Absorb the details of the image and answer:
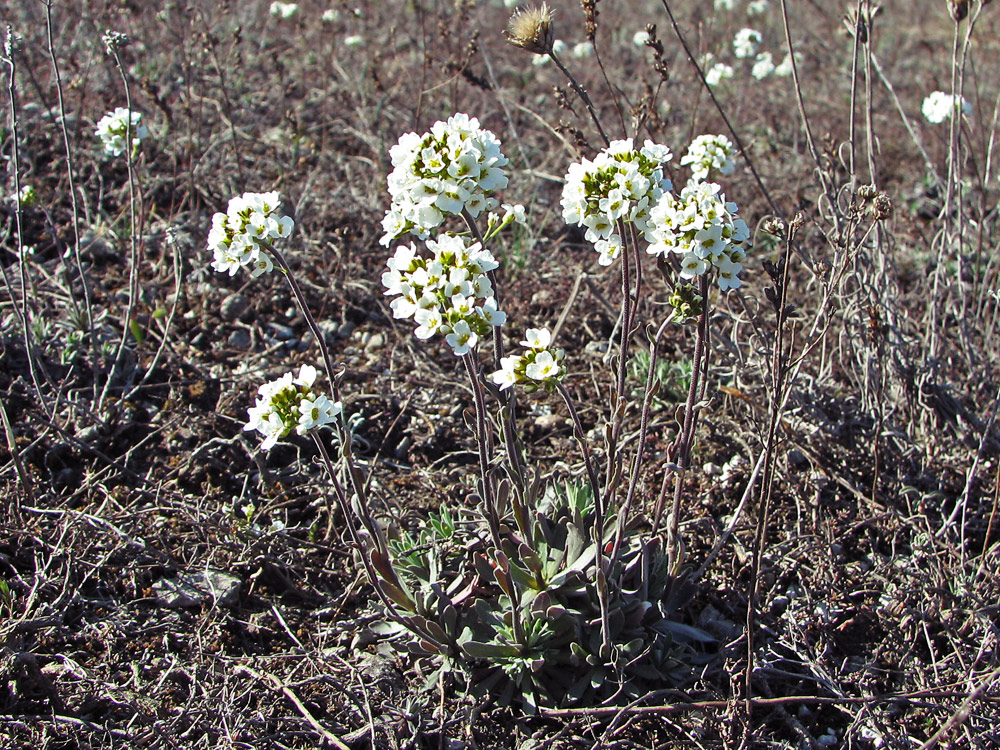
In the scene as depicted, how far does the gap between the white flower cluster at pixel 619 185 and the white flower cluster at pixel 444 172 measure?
0.20 metres

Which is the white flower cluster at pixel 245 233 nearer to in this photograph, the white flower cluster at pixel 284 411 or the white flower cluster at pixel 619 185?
the white flower cluster at pixel 284 411

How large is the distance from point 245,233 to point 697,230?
3.85 ft

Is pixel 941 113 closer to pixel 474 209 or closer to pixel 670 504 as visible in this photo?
pixel 670 504

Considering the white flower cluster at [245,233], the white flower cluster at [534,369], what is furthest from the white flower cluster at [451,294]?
the white flower cluster at [245,233]

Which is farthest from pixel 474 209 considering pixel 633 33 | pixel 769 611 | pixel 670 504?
pixel 633 33

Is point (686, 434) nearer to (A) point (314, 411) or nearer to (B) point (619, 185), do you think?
(B) point (619, 185)

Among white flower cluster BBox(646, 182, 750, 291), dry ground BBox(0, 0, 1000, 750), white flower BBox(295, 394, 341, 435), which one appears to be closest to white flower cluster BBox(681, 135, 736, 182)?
dry ground BBox(0, 0, 1000, 750)

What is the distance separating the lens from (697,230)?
1.94 m

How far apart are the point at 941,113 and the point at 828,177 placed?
4.64 ft

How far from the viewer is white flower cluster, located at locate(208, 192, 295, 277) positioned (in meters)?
2.07

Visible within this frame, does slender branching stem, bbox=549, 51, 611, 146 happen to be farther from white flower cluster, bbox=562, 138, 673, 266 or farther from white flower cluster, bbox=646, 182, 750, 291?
white flower cluster, bbox=646, 182, 750, 291

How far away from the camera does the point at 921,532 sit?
3.00m

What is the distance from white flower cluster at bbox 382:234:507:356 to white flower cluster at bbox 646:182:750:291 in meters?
0.42

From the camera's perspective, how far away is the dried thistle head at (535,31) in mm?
2537
